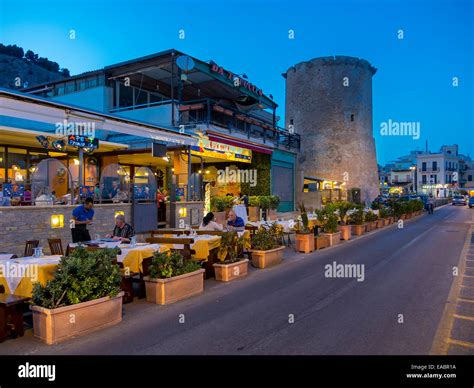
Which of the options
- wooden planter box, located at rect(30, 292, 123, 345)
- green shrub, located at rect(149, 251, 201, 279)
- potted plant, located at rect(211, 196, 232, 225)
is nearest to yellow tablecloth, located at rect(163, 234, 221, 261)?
green shrub, located at rect(149, 251, 201, 279)

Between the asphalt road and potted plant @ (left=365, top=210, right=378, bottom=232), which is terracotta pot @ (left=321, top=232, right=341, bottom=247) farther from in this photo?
potted plant @ (left=365, top=210, right=378, bottom=232)

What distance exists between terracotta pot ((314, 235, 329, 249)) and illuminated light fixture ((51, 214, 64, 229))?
7.96 m

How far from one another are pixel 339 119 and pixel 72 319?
1785 inches

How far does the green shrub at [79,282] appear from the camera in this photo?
4.95 m

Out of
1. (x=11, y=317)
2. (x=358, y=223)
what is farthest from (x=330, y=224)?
(x=11, y=317)

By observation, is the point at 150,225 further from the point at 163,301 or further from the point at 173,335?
the point at 173,335

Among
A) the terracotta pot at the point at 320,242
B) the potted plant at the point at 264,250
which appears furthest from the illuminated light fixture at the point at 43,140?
the terracotta pot at the point at 320,242

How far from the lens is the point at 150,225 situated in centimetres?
1320

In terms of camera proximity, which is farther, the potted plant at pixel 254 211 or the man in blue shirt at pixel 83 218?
the potted plant at pixel 254 211

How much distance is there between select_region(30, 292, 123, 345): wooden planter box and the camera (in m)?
4.77

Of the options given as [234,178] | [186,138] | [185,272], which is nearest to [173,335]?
[185,272]

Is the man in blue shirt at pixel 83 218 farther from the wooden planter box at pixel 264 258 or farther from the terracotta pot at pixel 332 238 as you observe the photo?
the terracotta pot at pixel 332 238

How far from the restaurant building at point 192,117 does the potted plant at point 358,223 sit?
7332 millimetres

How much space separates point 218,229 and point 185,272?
3116 millimetres
